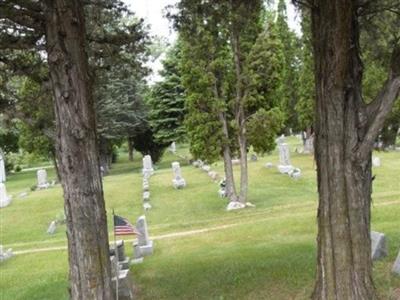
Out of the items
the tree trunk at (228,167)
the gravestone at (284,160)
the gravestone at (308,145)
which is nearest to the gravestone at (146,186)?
the tree trunk at (228,167)

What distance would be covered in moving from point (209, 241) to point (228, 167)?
27.5ft

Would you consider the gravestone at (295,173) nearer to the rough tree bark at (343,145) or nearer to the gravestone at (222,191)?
the gravestone at (222,191)

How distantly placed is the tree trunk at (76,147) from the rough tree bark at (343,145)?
2.73m

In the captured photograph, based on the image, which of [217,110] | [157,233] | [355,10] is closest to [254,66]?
[217,110]

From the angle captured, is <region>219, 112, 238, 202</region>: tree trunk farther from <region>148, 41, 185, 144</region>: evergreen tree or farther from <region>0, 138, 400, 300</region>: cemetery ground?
<region>148, 41, 185, 144</region>: evergreen tree

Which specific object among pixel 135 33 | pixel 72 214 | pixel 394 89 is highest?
pixel 135 33

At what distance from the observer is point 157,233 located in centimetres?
1625

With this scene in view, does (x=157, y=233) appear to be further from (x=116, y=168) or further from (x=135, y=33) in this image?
(x=116, y=168)

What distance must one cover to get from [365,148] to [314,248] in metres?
4.20

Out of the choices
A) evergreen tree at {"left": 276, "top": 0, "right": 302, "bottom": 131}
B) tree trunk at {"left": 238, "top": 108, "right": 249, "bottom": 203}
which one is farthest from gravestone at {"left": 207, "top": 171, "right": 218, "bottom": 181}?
evergreen tree at {"left": 276, "top": 0, "right": 302, "bottom": 131}

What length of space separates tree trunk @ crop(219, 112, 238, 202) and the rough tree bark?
14440mm

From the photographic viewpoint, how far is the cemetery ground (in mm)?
8461

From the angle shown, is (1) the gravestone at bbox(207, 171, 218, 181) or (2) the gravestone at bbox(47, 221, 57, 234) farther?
(1) the gravestone at bbox(207, 171, 218, 181)

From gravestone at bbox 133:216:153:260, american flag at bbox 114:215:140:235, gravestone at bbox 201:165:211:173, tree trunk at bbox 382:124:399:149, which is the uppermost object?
tree trunk at bbox 382:124:399:149
